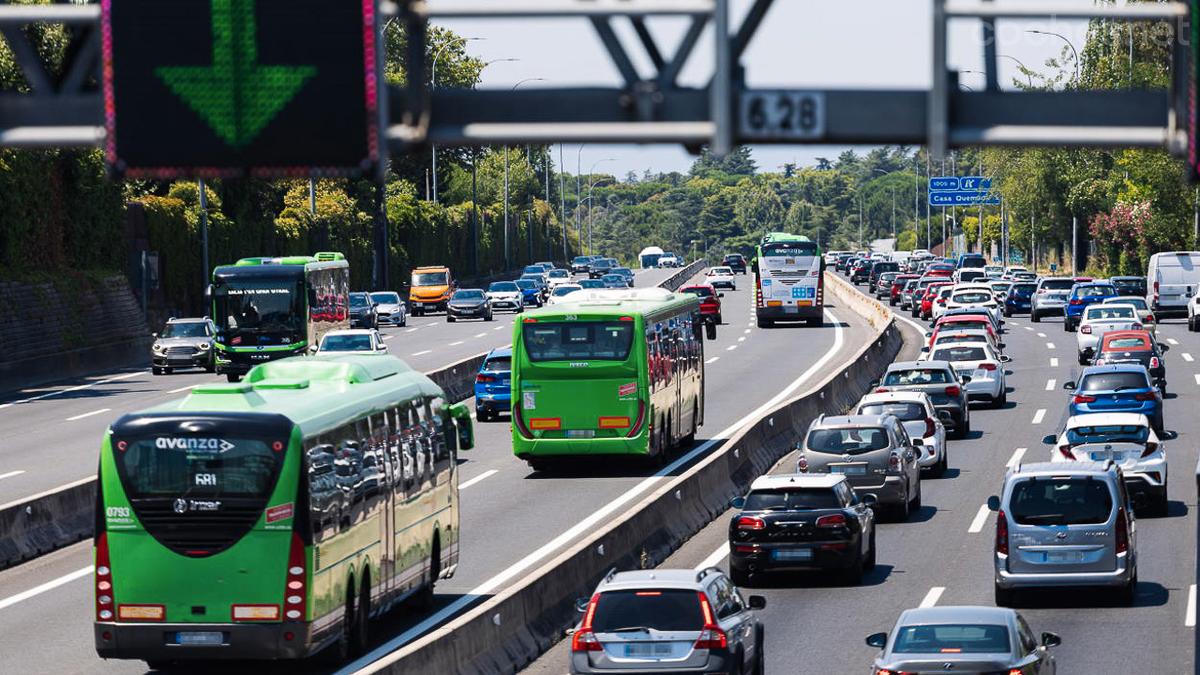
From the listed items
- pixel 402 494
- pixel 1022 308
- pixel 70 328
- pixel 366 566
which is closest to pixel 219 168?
pixel 366 566

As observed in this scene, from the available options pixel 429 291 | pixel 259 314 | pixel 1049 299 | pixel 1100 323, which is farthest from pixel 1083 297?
pixel 259 314

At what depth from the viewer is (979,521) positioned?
34062 millimetres

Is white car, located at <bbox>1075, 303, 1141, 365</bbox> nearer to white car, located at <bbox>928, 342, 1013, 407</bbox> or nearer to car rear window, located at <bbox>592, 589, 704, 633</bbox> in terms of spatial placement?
white car, located at <bbox>928, 342, 1013, 407</bbox>

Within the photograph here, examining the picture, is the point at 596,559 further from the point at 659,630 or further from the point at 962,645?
the point at 962,645

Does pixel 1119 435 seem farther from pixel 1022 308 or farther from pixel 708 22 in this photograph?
pixel 1022 308

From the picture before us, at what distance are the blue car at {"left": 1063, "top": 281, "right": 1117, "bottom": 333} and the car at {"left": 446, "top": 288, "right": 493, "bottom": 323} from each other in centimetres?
2632

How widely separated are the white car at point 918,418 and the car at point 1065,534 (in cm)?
1295

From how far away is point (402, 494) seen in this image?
24.5 m

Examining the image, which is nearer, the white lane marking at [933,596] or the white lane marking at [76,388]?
the white lane marking at [933,596]

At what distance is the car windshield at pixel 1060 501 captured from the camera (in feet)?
85.1

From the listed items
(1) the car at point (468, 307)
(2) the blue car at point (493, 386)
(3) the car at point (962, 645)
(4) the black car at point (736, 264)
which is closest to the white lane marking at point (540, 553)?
(3) the car at point (962, 645)

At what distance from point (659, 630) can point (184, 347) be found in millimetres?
45641

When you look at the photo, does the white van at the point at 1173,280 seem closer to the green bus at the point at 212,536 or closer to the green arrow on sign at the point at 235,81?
the green bus at the point at 212,536

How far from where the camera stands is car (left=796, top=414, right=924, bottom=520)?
3362 cm
